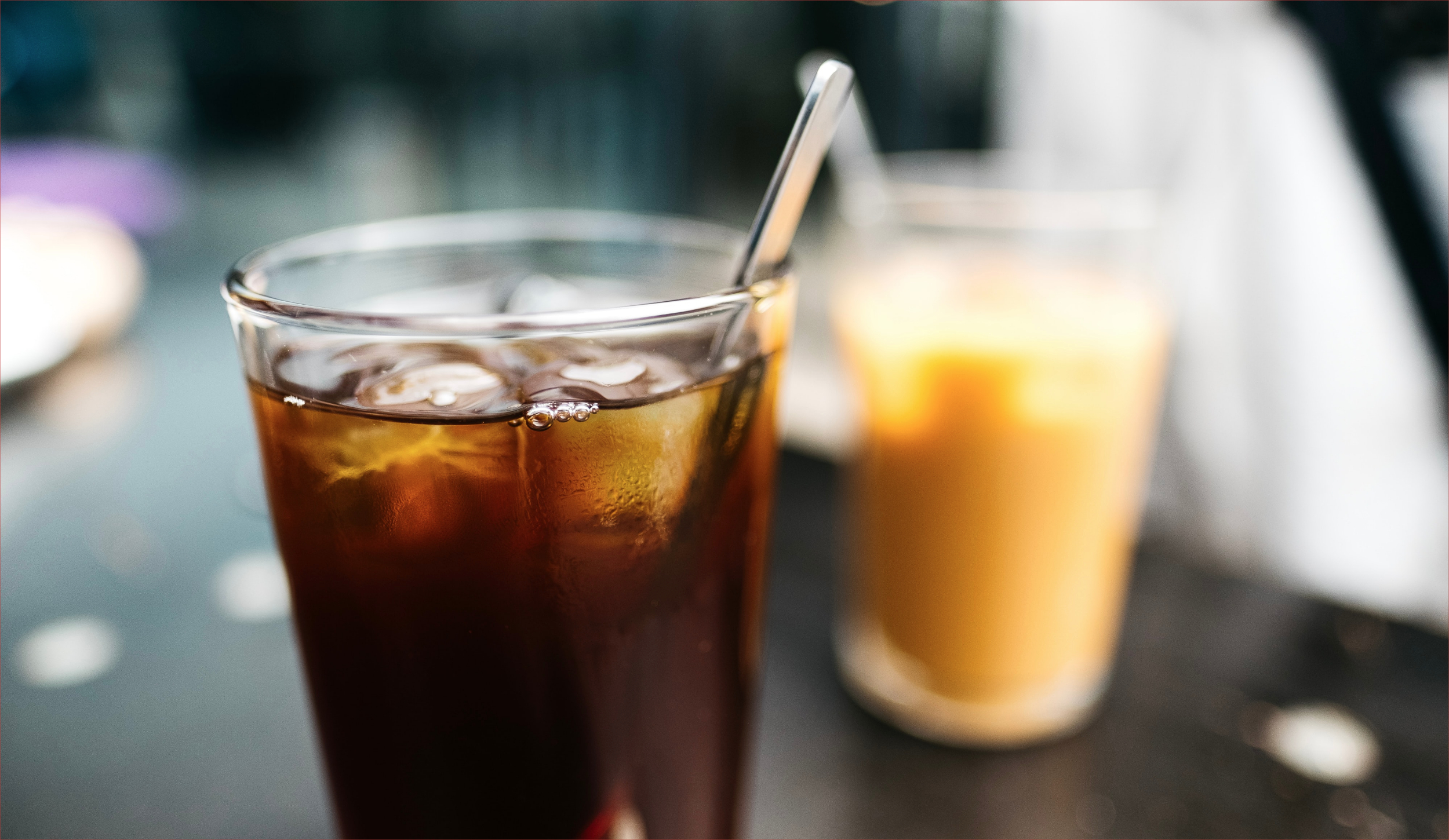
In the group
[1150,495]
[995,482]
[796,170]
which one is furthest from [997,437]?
[1150,495]

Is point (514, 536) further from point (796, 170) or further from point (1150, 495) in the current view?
point (1150, 495)

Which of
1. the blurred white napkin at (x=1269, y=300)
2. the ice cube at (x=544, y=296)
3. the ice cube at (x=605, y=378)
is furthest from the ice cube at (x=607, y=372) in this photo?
the blurred white napkin at (x=1269, y=300)

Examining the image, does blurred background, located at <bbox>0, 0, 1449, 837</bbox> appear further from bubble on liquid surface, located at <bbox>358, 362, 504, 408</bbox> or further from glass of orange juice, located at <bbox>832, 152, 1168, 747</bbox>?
bubble on liquid surface, located at <bbox>358, 362, 504, 408</bbox>

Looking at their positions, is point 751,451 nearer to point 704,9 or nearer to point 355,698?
point 355,698

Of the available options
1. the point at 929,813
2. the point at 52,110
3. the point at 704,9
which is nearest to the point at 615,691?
the point at 929,813

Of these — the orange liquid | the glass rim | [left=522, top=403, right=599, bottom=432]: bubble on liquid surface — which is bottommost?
the orange liquid

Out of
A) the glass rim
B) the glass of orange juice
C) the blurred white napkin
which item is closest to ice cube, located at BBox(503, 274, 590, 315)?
the glass rim

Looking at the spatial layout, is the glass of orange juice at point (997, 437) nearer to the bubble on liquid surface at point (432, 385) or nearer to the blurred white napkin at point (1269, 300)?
the bubble on liquid surface at point (432, 385)

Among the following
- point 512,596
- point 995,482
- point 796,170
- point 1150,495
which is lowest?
point 1150,495
